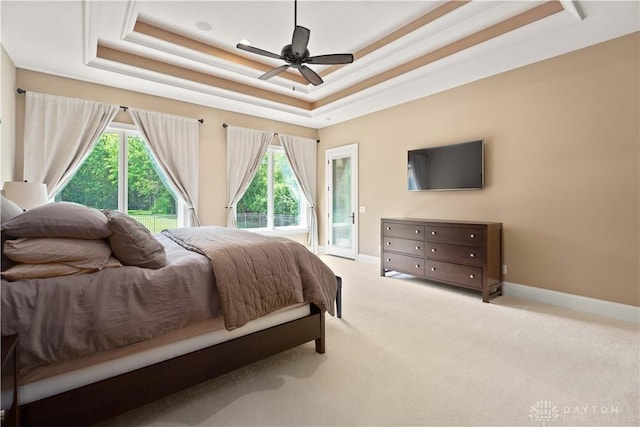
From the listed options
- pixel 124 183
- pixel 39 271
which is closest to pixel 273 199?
pixel 124 183

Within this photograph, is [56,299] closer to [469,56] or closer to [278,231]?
[469,56]

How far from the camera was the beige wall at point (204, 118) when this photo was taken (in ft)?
12.3

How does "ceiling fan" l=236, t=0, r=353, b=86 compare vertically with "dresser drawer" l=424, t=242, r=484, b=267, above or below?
above

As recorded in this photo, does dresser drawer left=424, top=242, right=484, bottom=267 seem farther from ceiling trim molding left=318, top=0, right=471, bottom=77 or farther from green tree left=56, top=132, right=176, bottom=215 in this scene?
green tree left=56, top=132, right=176, bottom=215

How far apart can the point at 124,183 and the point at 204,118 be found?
5.40 ft

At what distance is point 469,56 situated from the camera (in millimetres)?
3486

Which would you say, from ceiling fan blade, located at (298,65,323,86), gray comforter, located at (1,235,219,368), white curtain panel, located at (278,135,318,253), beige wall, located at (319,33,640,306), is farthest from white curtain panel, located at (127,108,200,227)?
A: beige wall, located at (319,33,640,306)

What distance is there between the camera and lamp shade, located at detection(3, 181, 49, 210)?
2.98 m

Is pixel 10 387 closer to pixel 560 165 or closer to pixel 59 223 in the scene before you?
pixel 59 223

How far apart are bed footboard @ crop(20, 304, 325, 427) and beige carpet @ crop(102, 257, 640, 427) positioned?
0.55ft

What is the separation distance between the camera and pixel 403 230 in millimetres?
4426

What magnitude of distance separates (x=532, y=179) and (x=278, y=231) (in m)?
4.35

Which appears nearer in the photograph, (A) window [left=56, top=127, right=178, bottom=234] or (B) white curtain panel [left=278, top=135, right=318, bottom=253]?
(A) window [left=56, top=127, right=178, bottom=234]

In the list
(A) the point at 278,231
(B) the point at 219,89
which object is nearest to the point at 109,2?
(B) the point at 219,89
